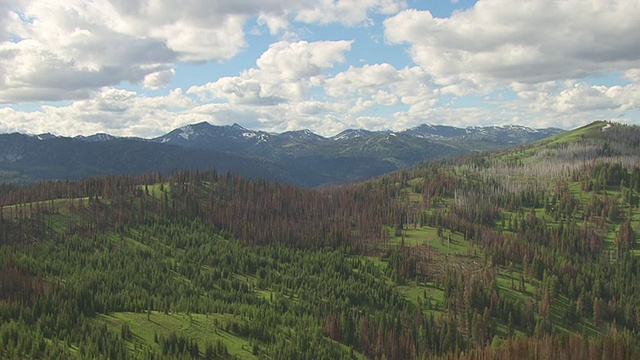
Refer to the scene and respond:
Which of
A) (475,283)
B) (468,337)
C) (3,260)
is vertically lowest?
(468,337)

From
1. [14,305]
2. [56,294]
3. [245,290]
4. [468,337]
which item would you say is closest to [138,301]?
[56,294]

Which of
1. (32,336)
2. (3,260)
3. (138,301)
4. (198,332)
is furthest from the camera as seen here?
(3,260)

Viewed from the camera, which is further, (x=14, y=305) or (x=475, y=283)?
(x=475, y=283)

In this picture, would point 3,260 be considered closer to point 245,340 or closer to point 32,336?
point 32,336

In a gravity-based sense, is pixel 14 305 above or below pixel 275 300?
above

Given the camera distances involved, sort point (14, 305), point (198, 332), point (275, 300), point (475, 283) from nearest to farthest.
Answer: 1. point (14, 305)
2. point (198, 332)
3. point (275, 300)
4. point (475, 283)

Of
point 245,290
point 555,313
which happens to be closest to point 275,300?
point 245,290
